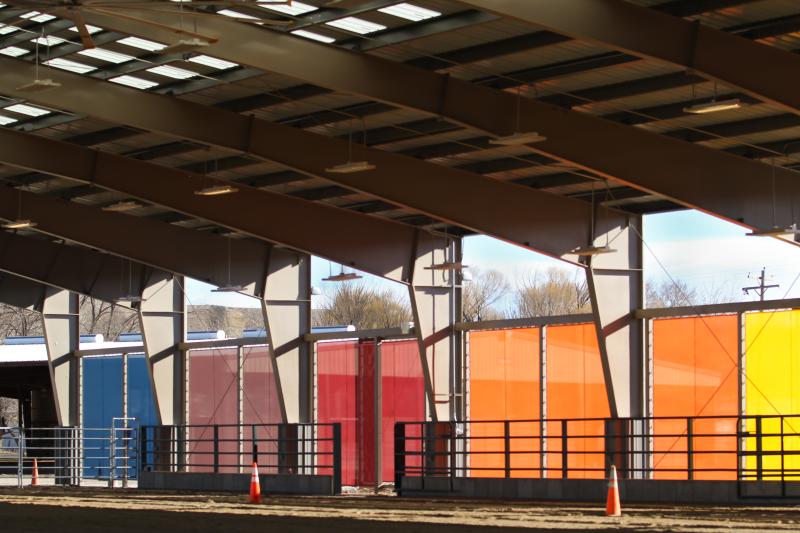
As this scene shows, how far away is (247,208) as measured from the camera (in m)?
30.0

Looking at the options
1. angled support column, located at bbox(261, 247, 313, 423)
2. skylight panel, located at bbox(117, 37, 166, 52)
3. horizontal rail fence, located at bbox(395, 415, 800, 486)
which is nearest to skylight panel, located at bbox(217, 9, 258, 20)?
Result: skylight panel, located at bbox(117, 37, 166, 52)

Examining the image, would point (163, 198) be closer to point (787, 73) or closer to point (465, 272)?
point (465, 272)

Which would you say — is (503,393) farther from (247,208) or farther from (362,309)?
(247,208)

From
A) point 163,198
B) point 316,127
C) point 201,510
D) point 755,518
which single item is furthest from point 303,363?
point 755,518

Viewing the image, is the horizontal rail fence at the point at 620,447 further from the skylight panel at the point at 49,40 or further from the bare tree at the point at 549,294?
the skylight panel at the point at 49,40

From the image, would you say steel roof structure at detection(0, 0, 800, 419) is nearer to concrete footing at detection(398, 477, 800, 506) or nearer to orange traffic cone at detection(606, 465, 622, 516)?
concrete footing at detection(398, 477, 800, 506)

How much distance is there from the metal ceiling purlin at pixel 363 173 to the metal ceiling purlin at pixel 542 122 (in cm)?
415

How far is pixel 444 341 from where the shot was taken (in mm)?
32312

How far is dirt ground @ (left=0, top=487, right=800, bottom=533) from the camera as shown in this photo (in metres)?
16.1

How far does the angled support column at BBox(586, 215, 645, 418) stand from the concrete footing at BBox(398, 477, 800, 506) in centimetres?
354

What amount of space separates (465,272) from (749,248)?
755 centimetres

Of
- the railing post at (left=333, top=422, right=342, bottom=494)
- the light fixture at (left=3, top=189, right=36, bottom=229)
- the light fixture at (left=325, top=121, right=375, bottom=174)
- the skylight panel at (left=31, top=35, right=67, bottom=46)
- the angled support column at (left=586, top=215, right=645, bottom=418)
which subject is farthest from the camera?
the light fixture at (left=3, top=189, right=36, bottom=229)

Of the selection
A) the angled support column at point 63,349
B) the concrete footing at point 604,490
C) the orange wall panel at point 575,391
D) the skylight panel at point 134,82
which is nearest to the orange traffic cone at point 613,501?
the concrete footing at point 604,490

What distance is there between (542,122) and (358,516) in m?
7.05
